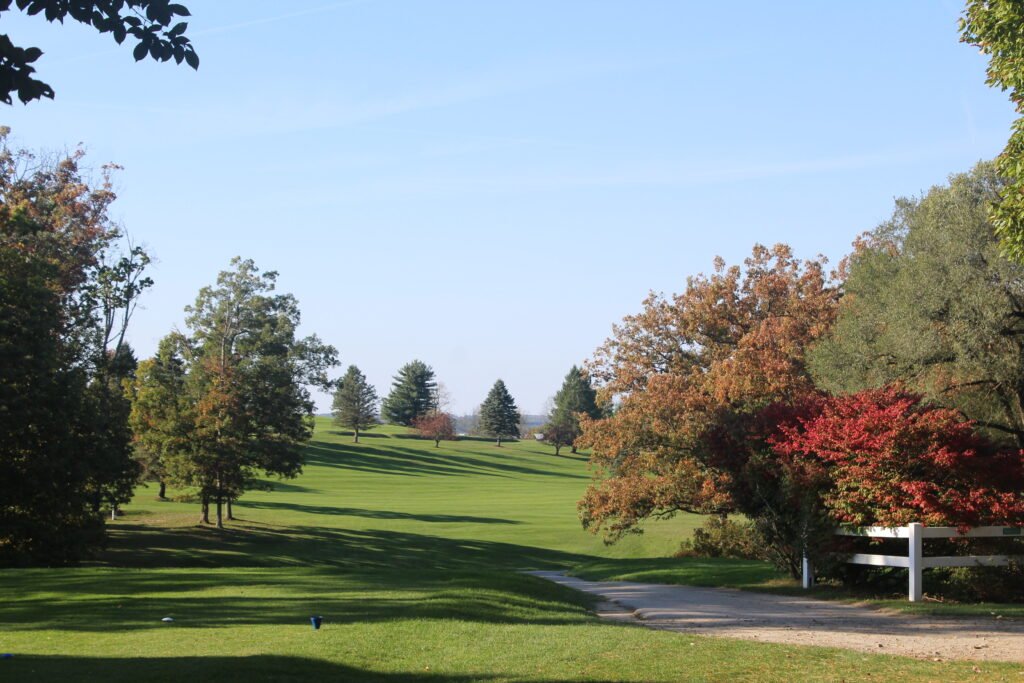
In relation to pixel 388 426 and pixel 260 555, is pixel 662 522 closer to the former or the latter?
pixel 260 555

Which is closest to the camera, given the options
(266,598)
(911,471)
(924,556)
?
(266,598)

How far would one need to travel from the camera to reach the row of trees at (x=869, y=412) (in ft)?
60.8

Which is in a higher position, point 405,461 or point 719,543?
point 719,543

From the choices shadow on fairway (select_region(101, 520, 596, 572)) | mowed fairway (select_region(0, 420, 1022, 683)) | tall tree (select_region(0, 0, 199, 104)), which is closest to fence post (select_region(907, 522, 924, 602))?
mowed fairway (select_region(0, 420, 1022, 683))

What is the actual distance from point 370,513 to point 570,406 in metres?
80.4

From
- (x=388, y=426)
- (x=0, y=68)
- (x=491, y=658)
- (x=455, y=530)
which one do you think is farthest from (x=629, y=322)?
(x=388, y=426)

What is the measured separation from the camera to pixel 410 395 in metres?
155

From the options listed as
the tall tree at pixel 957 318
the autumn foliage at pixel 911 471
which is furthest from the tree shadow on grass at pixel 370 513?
the autumn foliage at pixel 911 471

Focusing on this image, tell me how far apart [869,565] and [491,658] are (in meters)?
11.0

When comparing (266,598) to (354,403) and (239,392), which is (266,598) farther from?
(354,403)

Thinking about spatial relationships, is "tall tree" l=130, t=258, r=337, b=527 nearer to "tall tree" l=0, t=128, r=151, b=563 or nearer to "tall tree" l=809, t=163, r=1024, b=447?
"tall tree" l=0, t=128, r=151, b=563

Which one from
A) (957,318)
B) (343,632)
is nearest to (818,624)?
(343,632)

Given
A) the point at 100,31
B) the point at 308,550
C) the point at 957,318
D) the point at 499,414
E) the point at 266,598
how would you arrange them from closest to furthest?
the point at 100,31 → the point at 266,598 → the point at 957,318 → the point at 308,550 → the point at 499,414

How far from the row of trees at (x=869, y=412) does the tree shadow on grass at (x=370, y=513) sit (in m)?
17.0
